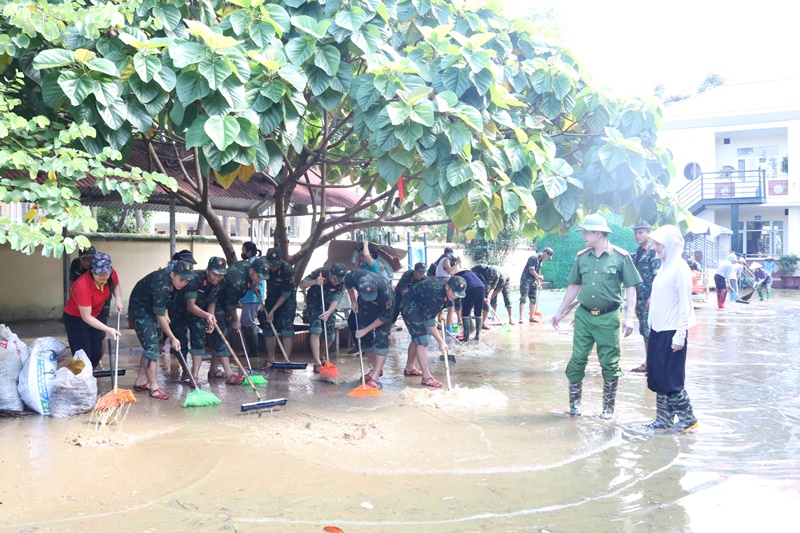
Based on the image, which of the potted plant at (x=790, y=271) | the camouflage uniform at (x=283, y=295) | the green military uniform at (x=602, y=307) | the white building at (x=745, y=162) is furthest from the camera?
the white building at (x=745, y=162)

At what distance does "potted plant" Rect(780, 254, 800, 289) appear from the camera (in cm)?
2642

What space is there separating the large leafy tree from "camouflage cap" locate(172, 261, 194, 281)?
2.91 ft

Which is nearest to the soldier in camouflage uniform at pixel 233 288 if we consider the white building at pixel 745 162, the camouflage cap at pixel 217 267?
the camouflage cap at pixel 217 267

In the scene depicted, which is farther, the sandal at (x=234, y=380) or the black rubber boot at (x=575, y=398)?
the sandal at (x=234, y=380)

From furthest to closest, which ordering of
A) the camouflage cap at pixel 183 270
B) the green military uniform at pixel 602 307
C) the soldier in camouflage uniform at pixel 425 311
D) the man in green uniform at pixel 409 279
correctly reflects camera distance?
the man in green uniform at pixel 409 279 < the soldier in camouflage uniform at pixel 425 311 < the camouflage cap at pixel 183 270 < the green military uniform at pixel 602 307

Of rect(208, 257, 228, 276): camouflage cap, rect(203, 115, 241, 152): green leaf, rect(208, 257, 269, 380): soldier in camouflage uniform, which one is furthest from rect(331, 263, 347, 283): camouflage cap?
rect(203, 115, 241, 152): green leaf

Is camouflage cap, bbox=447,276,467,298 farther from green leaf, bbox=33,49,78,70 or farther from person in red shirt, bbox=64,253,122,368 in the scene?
green leaf, bbox=33,49,78,70

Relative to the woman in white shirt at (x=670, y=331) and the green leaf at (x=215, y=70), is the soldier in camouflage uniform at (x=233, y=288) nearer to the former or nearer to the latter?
the green leaf at (x=215, y=70)

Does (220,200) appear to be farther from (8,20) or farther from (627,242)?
(627,242)

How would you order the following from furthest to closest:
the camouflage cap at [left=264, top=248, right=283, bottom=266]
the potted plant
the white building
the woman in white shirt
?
the white building
the potted plant
the camouflage cap at [left=264, top=248, right=283, bottom=266]
the woman in white shirt

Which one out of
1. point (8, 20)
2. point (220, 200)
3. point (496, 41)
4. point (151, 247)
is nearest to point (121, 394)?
point (8, 20)

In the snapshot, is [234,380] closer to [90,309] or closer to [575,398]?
[90,309]

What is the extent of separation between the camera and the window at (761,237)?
28.4 meters

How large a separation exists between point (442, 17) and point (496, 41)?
0.64 meters
